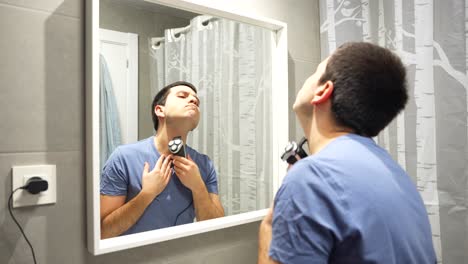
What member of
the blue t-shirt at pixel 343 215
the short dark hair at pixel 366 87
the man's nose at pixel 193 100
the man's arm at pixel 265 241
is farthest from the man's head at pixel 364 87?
the man's nose at pixel 193 100

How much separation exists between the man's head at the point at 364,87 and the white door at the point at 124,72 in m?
0.53

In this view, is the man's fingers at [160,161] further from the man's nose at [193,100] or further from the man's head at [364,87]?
the man's head at [364,87]

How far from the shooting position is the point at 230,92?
49.8 inches

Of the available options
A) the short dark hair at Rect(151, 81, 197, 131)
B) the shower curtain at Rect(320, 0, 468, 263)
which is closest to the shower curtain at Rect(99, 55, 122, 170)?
the short dark hair at Rect(151, 81, 197, 131)

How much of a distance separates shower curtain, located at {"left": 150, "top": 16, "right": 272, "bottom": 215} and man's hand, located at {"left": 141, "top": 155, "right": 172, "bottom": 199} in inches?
4.4

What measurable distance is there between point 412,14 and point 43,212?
1.33 metres

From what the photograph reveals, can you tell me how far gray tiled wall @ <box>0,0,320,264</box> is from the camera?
0.81 metres

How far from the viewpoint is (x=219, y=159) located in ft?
4.03

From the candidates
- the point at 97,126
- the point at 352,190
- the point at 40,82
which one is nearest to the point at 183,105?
the point at 97,126

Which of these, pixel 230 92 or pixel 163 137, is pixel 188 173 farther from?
pixel 230 92

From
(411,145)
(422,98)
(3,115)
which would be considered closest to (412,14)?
(422,98)

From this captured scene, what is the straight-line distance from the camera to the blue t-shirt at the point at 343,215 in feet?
2.06

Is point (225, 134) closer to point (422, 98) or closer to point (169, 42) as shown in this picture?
point (169, 42)

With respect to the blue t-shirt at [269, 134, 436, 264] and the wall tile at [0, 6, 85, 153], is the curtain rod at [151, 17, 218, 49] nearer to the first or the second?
the wall tile at [0, 6, 85, 153]
